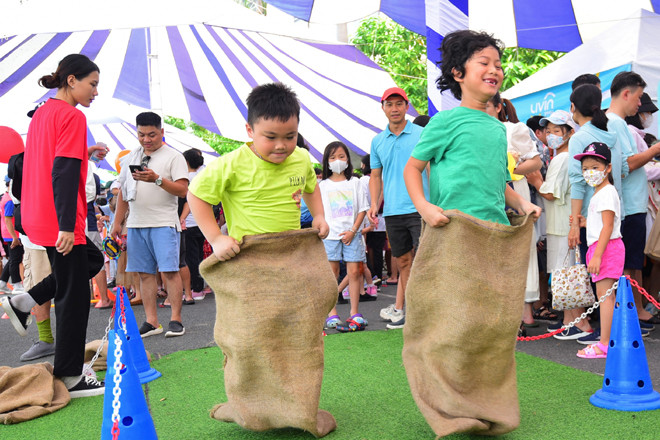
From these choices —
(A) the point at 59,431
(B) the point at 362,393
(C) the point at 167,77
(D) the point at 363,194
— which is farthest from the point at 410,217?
(C) the point at 167,77

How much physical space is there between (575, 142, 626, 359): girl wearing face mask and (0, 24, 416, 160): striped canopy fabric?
280 inches

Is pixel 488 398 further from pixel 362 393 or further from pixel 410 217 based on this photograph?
pixel 410 217

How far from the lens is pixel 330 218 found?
6301 mm

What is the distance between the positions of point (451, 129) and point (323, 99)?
9.25 m

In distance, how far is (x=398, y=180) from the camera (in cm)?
538

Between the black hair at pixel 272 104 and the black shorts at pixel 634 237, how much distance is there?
10.4ft

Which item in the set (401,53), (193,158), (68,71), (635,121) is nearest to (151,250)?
→ (68,71)

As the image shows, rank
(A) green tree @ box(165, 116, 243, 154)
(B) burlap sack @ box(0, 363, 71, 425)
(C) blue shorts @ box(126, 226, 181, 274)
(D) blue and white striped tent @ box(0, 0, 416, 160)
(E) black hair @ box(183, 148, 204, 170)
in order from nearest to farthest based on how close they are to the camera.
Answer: (B) burlap sack @ box(0, 363, 71, 425), (C) blue shorts @ box(126, 226, 181, 274), (E) black hair @ box(183, 148, 204, 170), (D) blue and white striped tent @ box(0, 0, 416, 160), (A) green tree @ box(165, 116, 243, 154)

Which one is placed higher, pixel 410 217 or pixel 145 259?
pixel 410 217

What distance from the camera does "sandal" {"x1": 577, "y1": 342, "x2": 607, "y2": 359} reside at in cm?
426

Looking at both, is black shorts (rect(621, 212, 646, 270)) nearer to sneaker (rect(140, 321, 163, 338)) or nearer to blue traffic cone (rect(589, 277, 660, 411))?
blue traffic cone (rect(589, 277, 660, 411))

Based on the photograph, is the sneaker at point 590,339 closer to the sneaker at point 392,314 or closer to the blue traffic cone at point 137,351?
the sneaker at point 392,314

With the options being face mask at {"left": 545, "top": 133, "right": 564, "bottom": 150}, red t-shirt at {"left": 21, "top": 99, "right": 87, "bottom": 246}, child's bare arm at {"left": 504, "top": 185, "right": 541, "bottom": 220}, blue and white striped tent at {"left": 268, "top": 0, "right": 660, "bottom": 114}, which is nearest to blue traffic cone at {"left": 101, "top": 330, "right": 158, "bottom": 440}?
red t-shirt at {"left": 21, "top": 99, "right": 87, "bottom": 246}

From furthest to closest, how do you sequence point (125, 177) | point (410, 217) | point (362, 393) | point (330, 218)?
point (330, 218), point (125, 177), point (410, 217), point (362, 393)
